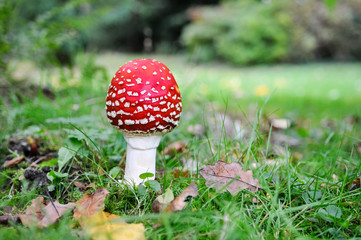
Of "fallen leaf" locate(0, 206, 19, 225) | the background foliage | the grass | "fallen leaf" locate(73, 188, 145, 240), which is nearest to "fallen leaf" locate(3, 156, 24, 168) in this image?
the grass

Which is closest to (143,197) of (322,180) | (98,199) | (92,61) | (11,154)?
(98,199)

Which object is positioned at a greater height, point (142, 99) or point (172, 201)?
point (142, 99)

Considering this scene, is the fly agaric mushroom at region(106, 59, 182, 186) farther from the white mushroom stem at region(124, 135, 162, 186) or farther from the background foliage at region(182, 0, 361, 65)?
the background foliage at region(182, 0, 361, 65)

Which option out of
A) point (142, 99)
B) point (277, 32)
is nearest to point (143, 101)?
point (142, 99)

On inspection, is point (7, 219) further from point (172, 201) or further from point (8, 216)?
point (172, 201)

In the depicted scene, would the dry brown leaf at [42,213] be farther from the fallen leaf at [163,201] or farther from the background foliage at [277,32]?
the background foliage at [277,32]

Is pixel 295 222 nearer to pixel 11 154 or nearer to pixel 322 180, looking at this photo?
pixel 322 180

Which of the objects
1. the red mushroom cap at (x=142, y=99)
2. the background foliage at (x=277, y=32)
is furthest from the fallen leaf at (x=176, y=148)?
the background foliage at (x=277, y=32)
